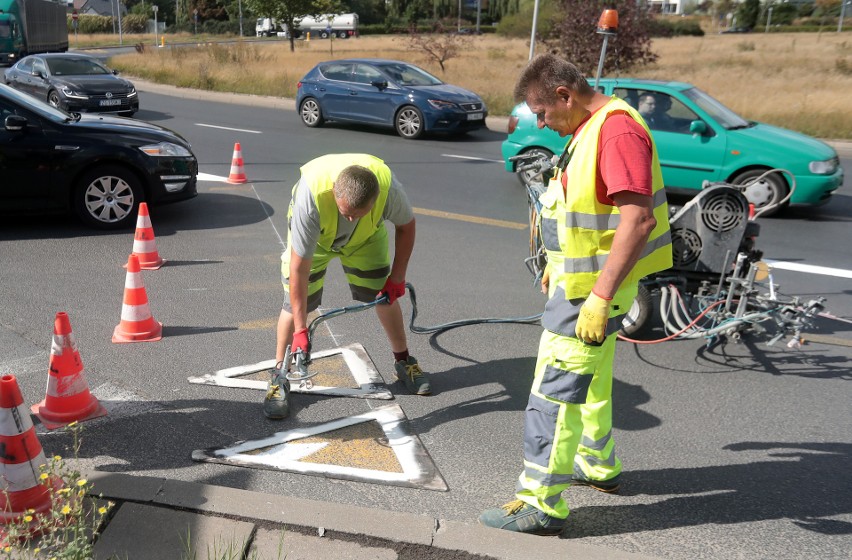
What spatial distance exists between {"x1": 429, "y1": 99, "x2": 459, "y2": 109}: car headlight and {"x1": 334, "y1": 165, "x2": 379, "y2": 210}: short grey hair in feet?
38.9

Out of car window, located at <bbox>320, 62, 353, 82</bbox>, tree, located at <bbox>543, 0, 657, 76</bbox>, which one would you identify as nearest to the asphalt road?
car window, located at <bbox>320, 62, 353, 82</bbox>

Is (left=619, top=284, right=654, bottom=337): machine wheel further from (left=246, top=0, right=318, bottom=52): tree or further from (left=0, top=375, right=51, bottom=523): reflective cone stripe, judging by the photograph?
(left=246, top=0, right=318, bottom=52): tree

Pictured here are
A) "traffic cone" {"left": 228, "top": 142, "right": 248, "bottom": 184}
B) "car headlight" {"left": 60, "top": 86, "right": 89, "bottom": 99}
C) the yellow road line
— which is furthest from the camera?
"car headlight" {"left": 60, "top": 86, "right": 89, "bottom": 99}

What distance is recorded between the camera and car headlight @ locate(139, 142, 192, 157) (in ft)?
26.6

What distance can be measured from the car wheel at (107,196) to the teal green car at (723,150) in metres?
4.19

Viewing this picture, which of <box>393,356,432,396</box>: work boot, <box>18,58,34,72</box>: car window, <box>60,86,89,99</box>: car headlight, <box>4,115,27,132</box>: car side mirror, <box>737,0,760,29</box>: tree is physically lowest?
<box>393,356,432,396</box>: work boot

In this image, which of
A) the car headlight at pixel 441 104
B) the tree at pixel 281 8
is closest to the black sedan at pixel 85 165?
the car headlight at pixel 441 104

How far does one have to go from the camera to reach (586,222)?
9.87 feet

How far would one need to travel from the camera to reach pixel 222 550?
2994 mm

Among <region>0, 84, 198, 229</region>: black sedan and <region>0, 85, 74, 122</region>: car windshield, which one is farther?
<region>0, 85, 74, 122</region>: car windshield

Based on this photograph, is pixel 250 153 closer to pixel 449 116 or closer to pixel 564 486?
pixel 449 116

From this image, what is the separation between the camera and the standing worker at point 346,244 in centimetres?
378

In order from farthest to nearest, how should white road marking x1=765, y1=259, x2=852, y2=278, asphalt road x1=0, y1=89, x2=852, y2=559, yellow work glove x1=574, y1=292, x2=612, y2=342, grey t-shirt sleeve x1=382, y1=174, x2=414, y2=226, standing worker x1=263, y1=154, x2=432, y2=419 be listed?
white road marking x1=765, y1=259, x2=852, y2=278, grey t-shirt sleeve x1=382, y1=174, x2=414, y2=226, standing worker x1=263, y1=154, x2=432, y2=419, asphalt road x1=0, y1=89, x2=852, y2=559, yellow work glove x1=574, y1=292, x2=612, y2=342

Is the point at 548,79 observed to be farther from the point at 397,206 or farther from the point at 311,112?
the point at 311,112
